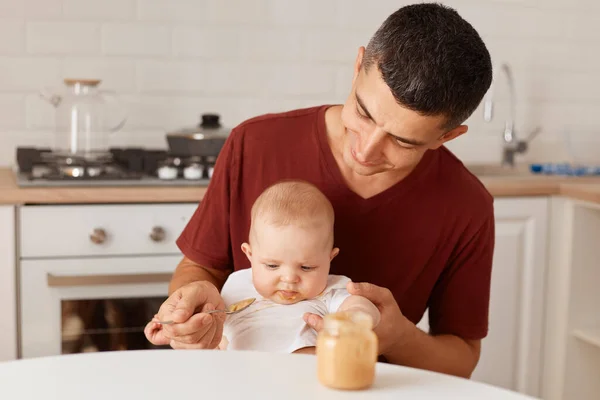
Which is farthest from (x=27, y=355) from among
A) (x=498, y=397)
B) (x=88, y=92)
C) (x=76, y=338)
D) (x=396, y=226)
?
(x=498, y=397)

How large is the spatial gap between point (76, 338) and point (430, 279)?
3.98ft

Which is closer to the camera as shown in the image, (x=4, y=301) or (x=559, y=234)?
(x=4, y=301)

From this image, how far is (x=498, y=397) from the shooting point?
4.03ft

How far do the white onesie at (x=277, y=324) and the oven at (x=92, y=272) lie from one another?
922mm

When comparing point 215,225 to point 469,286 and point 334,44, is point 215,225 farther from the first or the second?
point 334,44

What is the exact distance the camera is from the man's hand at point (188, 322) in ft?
4.73

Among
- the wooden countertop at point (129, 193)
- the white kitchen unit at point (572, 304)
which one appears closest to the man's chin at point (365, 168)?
the wooden countertop at point (129, 193)

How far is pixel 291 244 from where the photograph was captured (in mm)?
1672

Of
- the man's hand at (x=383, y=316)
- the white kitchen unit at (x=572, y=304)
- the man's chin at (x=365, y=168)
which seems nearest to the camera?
the man's hand at (x=383, y=316)

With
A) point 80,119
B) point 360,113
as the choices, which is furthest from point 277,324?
point 80,119

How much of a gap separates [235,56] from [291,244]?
1730mm

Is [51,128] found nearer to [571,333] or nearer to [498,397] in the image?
[571,333]

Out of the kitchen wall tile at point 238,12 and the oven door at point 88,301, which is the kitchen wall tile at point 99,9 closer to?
the kitchen wall tile at point 238,12

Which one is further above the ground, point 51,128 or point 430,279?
point 51,128
